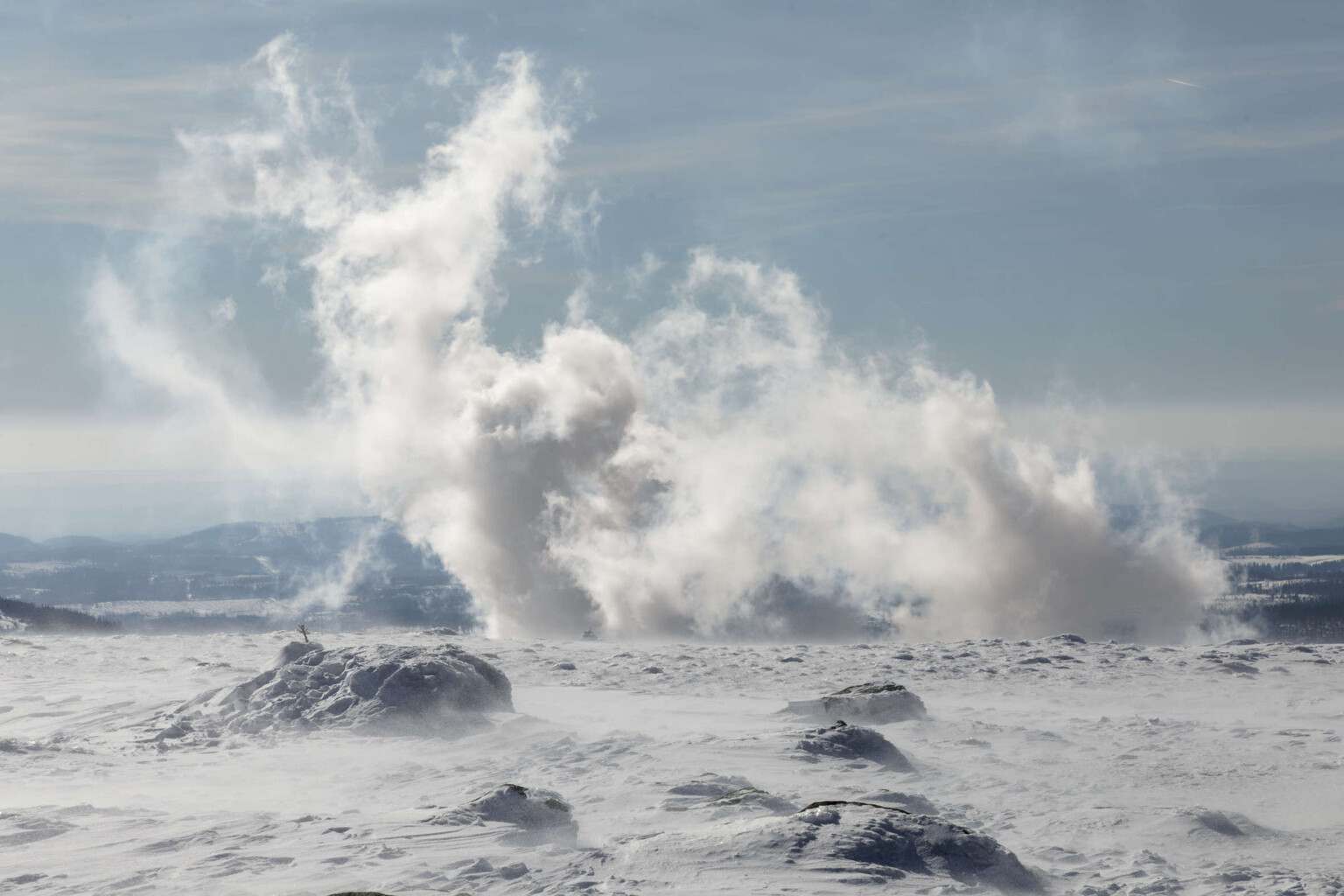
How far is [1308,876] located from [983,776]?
184 inches

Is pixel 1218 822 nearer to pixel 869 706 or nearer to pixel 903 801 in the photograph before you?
pixel 903 801

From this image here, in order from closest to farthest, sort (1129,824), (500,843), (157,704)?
(500,843), (1129,824), (157,704)

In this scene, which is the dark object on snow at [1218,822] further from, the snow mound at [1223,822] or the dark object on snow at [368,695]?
the dark object on snow at [368,695]

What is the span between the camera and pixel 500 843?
10.5 meters

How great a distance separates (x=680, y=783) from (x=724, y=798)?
1038mm

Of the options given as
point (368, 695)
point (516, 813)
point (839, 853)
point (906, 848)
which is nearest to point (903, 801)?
point (906, 848)

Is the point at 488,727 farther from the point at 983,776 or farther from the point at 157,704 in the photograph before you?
the point at 983,776

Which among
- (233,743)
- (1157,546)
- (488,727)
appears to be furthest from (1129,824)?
(1157,546)

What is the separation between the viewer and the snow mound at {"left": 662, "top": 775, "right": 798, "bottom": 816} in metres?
11.5

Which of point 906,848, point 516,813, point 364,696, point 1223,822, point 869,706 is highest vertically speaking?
point 364,696

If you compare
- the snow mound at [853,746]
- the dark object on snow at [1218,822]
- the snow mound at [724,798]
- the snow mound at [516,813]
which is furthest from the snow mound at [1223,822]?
the snow mound at [516,813]

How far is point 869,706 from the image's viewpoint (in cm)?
1848

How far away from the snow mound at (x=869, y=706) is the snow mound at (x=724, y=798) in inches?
233

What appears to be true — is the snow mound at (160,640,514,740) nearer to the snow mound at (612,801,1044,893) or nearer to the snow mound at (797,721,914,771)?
the snow mound at (797,721,914,771)
